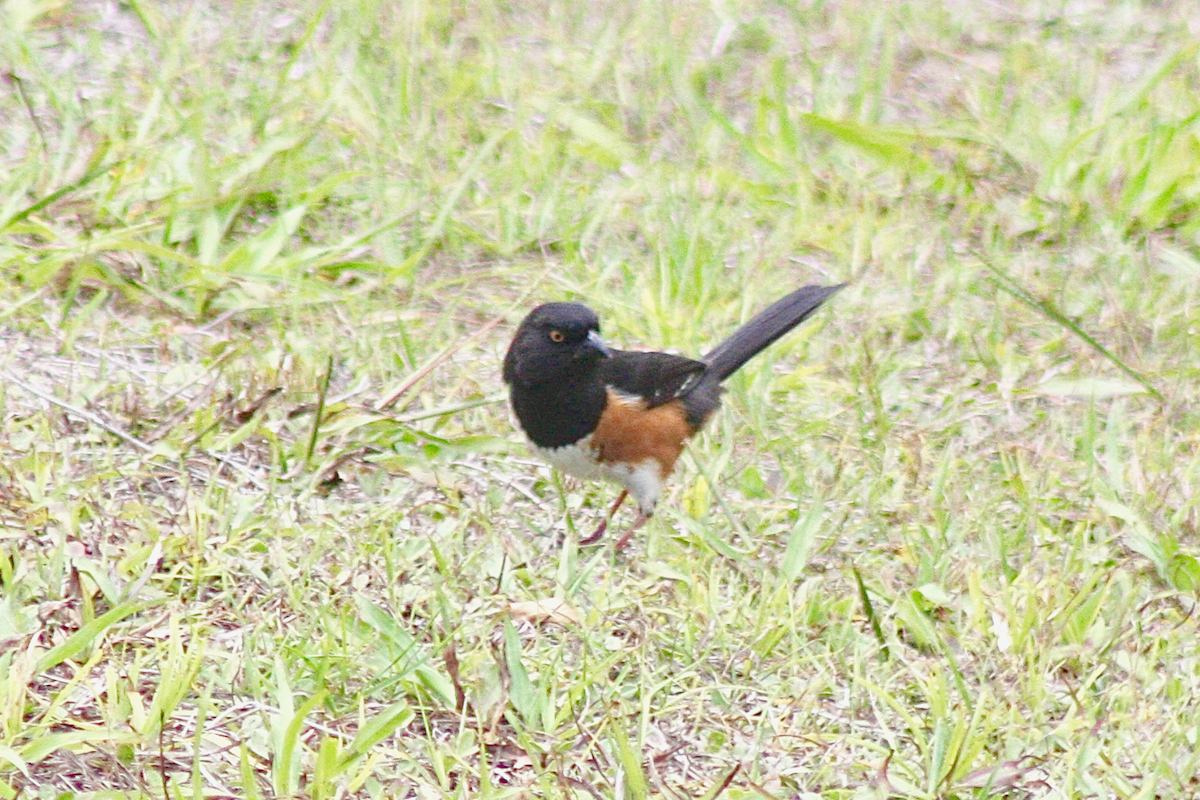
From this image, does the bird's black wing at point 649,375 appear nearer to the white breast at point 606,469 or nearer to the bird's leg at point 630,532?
the white breast at point 606,469

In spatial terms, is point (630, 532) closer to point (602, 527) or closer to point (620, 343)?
point (602, 527)

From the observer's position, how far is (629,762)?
10.2ft

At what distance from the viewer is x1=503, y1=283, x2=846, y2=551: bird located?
14.1 ft

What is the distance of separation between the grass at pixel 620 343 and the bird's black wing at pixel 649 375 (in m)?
0.20

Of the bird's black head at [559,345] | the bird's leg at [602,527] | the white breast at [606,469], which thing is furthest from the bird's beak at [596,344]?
the bird's leg at [602,527]

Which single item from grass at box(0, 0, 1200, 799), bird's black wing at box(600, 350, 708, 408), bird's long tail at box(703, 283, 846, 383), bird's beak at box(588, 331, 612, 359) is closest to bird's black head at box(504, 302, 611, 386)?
bird's beak at box(588, 331, 612, 359)

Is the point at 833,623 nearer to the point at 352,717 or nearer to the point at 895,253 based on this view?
the point at 352,717

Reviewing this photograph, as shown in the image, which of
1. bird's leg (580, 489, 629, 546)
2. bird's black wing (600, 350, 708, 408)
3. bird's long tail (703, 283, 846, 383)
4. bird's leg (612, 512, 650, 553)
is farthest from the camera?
bird's long tail (703, 283, 846, 383)

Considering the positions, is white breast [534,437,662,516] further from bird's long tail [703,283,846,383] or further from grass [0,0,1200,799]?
bird's long tail [703,283,846,383]

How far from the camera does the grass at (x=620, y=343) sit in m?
3.33

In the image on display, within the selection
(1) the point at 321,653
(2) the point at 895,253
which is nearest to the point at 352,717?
(1) the point at 321,653

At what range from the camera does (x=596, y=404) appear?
4.38 meters

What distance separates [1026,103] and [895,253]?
113 centimetres

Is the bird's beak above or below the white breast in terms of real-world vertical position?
above
